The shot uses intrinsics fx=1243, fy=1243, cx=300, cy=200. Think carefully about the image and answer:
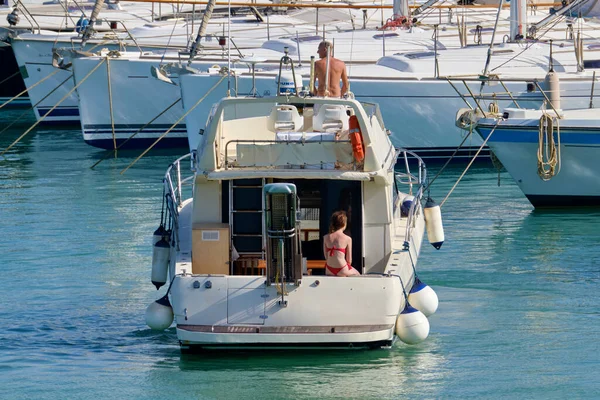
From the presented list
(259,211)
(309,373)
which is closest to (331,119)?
(259,211)

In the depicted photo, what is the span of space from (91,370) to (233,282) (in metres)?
1.61

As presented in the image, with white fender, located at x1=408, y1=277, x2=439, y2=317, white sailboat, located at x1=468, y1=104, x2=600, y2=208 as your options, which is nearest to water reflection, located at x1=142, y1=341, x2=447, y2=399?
white fender, located at x1=408, y1=277, x2=439, y2=317

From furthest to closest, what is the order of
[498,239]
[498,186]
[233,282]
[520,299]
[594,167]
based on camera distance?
[498,186] < [594,167] < [498,239] < [520,299] < [233,282]

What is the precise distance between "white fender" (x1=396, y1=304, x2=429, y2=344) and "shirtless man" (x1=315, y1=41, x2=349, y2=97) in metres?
3.26

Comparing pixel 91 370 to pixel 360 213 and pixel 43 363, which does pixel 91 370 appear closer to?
pixel 43 363

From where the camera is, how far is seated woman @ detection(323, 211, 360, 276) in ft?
39.6

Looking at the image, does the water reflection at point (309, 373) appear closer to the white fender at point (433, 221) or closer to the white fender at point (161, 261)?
the white fender at point (161, 261)

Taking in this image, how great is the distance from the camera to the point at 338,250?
1207cm

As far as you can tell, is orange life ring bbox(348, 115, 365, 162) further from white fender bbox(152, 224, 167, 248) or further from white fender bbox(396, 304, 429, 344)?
white fender bbox(152, 224, 167, 248)

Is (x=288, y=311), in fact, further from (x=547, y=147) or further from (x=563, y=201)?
(x=563, y=201)

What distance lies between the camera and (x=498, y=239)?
724 inches

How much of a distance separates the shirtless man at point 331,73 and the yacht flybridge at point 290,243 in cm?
28

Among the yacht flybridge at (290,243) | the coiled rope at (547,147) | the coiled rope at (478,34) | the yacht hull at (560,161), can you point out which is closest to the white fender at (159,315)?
the yacht flybridge at (290,243)

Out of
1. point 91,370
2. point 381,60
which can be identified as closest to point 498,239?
point 91,370
